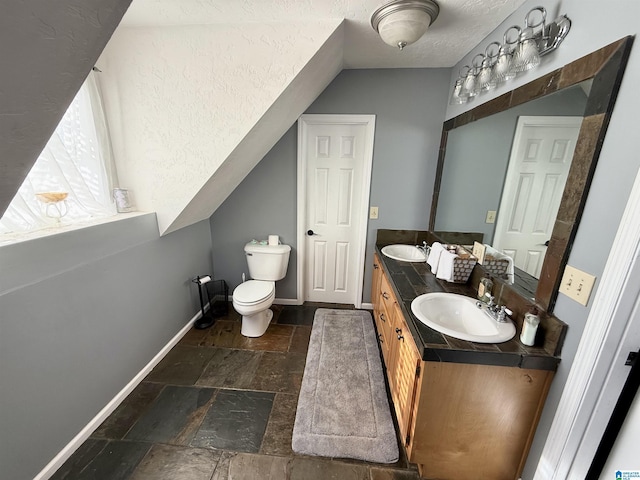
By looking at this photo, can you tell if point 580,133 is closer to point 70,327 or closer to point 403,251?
point 403,251

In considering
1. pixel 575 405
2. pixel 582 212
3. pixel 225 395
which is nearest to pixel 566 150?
pixel 582 212

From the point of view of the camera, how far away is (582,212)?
944 millimetres

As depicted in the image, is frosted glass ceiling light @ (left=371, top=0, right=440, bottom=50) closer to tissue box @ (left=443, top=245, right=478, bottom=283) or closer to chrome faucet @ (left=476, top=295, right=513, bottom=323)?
tissue box @ (left=443, top=245, right=478, bottom=283)

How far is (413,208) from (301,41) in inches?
66.5

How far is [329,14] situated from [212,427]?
8.18 feet

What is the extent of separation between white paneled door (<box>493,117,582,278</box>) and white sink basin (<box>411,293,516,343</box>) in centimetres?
31

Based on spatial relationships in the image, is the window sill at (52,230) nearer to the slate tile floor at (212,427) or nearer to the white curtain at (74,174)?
the white curtain at (74,174)

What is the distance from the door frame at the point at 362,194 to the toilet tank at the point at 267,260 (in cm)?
21

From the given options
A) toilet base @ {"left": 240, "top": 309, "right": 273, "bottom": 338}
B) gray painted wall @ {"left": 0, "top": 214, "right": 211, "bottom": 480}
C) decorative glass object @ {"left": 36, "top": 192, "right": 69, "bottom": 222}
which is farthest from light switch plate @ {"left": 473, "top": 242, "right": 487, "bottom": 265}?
decorative glass object @ {"left": 36, "top": 192, "right": 69, "bottom": 222}

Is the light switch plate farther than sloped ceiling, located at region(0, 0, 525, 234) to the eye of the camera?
Yes

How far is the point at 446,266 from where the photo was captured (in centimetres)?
171

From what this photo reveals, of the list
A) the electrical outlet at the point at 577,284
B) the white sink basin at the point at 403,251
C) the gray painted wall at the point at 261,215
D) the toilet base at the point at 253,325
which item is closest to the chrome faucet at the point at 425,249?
the white sink basin at the point at 403,251

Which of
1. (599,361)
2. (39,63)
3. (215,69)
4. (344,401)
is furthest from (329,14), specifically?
(344,401)

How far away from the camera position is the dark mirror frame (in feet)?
2.77
